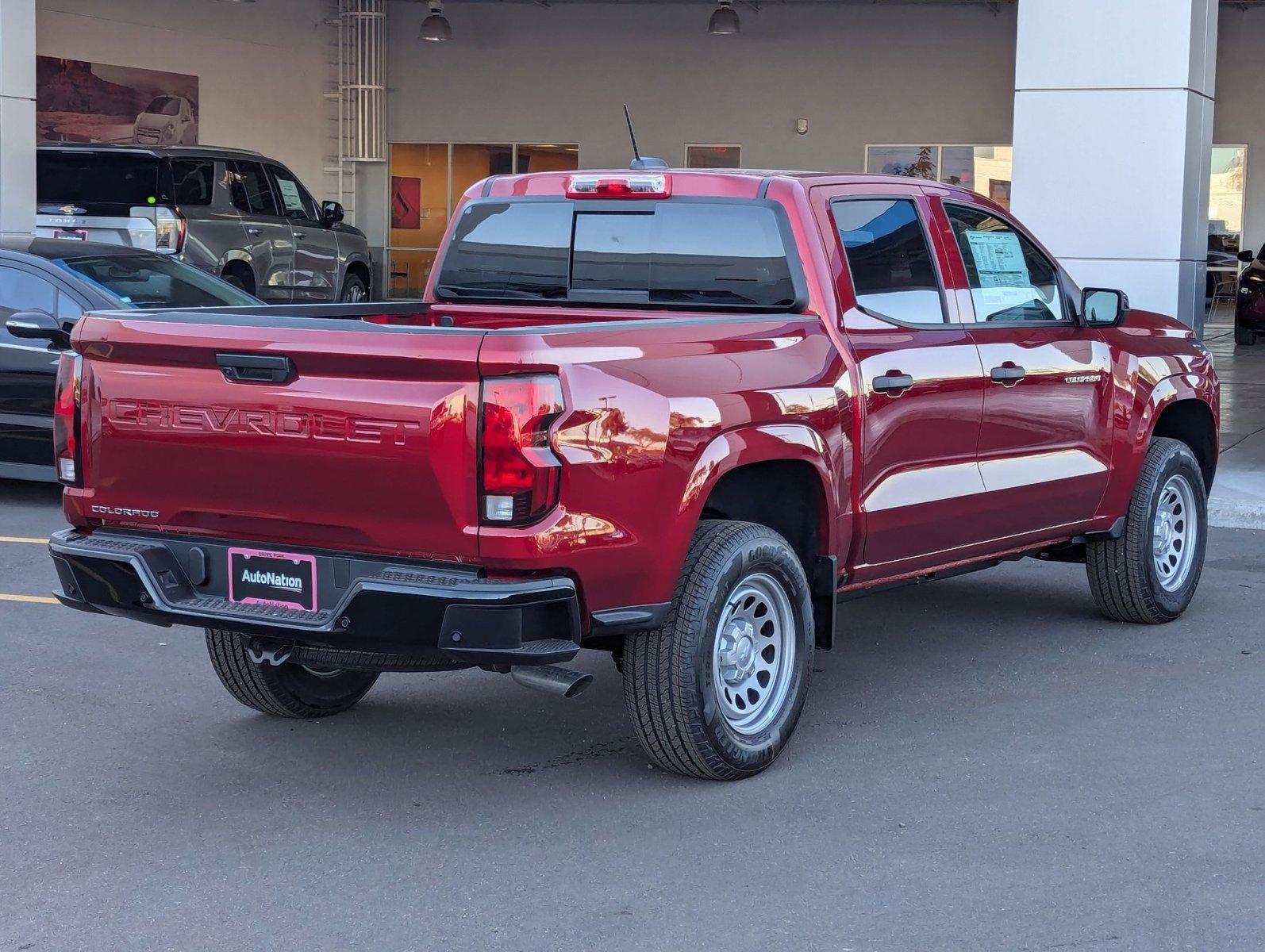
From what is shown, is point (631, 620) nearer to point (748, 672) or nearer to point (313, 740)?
point (748, 672)

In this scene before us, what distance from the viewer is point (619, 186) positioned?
19.3 ft

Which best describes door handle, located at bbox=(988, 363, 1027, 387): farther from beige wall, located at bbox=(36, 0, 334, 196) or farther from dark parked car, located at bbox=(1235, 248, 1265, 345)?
beige wall, located at bbox=(36, 0, 334, 196)

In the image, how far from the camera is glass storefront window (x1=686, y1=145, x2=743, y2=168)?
27.6 metres

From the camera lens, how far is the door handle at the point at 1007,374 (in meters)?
6.16

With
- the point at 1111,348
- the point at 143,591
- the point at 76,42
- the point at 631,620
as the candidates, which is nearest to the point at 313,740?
the point at 143,591

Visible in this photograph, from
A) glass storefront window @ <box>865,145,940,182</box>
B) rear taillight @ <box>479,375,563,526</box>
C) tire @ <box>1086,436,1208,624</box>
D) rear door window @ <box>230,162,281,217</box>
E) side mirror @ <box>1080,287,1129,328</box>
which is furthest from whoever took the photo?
glass storefront window @ <box>865,145,940,182</box>

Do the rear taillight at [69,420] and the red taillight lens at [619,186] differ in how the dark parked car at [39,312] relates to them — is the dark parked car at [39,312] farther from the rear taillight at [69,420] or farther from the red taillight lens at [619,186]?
the rear taillight at [69,420]

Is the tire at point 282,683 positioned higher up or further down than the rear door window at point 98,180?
further down

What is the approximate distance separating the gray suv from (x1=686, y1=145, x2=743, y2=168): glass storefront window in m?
8.91

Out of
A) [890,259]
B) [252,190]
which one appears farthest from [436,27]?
[890,259]

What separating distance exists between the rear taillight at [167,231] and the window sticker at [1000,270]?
12508 mm

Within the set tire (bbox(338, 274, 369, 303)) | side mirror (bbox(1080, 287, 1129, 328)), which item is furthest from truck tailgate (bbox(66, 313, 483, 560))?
tire (bbox(338, 274, 369, 303))

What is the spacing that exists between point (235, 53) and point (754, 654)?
23378 mm

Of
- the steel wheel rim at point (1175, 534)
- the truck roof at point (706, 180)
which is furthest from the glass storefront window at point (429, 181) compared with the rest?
the truck roof at point (706, 180)
